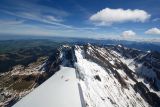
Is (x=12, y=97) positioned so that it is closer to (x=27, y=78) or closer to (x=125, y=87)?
(x=27, y=78)

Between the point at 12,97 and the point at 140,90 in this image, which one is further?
the point at 140,90

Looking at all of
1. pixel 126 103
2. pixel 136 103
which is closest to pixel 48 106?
pixel 126 103

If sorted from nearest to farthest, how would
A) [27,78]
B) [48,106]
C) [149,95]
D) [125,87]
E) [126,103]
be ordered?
1. [48,106]
2. [126,103]
3. [125,87]
4. [149,95]
5. [27,78]

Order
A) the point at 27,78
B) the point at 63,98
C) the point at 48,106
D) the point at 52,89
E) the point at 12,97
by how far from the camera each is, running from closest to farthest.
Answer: the point at 48,106, the point at 63,98, the point at 52,89, the point at 12,97, the point at 27,78

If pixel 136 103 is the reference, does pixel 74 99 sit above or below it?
above

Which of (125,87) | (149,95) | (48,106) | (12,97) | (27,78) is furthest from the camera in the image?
(27,78)

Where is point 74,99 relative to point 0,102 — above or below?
above

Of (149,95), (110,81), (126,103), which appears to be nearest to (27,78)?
(110,81)

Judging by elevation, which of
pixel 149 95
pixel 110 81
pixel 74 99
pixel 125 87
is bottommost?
pixel 149 95

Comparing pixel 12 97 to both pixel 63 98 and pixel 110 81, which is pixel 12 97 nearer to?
pixel 110 81
